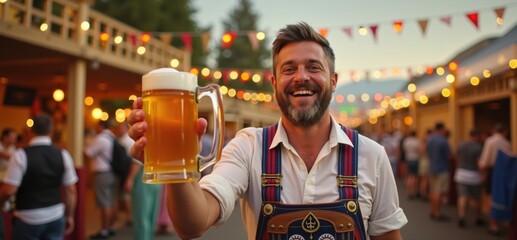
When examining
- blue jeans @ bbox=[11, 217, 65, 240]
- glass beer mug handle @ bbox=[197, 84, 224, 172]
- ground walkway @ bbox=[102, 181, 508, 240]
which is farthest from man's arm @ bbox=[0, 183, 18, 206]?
glass beer mug handle @ bbox=[197, 84, 224, 172]

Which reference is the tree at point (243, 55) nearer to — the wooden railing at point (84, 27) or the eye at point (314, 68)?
the wooden railing at point (84, 27)

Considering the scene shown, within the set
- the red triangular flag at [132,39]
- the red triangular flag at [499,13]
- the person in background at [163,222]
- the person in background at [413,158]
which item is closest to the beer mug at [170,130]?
the person in background at [163,222]

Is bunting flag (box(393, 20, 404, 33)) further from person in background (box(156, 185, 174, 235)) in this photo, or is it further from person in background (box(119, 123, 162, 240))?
person in background (box(119, 123, 162, 240))

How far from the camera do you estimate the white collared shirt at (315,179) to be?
136 centimetres

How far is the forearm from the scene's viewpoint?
3.50 feet

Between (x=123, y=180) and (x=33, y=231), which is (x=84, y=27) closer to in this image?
(x=123, y=180)

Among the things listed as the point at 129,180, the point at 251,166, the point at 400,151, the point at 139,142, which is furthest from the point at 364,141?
the point at 400,151

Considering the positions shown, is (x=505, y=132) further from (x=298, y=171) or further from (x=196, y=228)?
(x=196, y=228)

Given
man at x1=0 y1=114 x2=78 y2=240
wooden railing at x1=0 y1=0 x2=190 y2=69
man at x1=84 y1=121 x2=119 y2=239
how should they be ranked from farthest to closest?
man at x1=84 y1=121 x2=119 y2=239 → wooden railing at x1=0 y1=0 x2=190 y2=69 → man at x1=0 y1=114 x2=78 y2=240

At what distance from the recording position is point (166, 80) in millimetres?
1084

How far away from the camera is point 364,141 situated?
1.48 meters

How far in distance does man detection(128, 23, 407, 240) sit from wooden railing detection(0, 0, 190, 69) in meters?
4.50

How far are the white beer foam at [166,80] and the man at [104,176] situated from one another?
523 cm

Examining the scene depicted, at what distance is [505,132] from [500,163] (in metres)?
0.69
